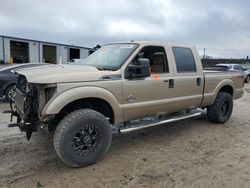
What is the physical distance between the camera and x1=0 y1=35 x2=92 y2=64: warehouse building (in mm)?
28031

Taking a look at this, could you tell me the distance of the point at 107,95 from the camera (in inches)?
164

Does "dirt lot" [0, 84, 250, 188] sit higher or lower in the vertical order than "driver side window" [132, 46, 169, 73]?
lower

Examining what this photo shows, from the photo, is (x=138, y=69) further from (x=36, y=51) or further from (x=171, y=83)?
(x=36, y=51)

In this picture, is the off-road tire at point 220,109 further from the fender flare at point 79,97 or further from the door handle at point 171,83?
the fender flare at point 79,97

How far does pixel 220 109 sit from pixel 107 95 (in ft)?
12.4

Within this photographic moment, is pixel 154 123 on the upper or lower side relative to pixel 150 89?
lower

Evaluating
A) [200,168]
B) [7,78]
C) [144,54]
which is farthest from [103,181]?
[7,78]

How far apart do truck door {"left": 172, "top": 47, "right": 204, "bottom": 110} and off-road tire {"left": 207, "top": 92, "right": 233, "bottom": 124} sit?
826mm

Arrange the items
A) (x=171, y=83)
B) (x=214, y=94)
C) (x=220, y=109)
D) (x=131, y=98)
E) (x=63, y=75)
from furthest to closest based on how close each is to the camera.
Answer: (x=220, y=109) < (x=214, y=94) < (x=171, y=83) < (x=131, y=98) < (x=63, y=75)

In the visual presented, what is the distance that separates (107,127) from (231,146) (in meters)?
2.60

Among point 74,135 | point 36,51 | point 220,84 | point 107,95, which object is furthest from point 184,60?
point 36,51

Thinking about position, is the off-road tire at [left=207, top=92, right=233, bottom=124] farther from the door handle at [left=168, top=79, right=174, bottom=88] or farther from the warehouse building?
the warehouse building

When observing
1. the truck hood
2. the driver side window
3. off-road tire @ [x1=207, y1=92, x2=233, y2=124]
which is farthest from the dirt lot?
the driver side window

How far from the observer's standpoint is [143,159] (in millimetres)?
4348
